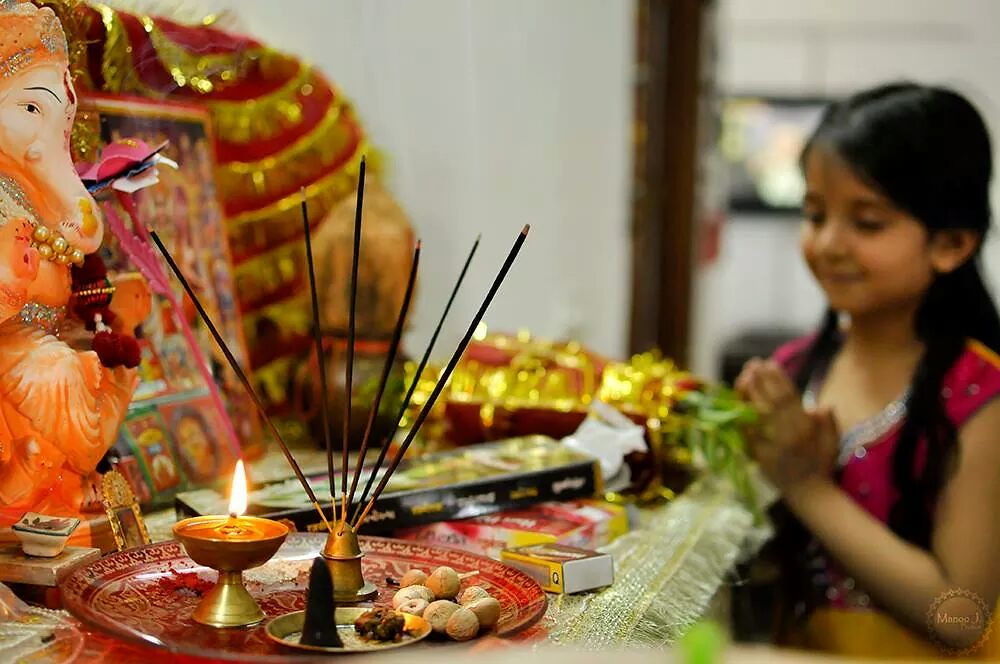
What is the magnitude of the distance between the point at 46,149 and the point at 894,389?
1059 millimetres

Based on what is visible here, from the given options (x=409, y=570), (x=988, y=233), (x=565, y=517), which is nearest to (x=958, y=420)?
(x=988, y=233)

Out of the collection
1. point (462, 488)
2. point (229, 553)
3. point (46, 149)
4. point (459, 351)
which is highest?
point (46, 149)

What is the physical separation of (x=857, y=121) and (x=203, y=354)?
0.86 m

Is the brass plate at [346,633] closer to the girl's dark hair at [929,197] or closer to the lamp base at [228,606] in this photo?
the lamp base at [228,606]

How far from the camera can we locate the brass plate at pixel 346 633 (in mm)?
635

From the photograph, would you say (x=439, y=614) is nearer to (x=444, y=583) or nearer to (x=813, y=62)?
(x=444, y=583)

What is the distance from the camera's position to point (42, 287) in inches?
31.2

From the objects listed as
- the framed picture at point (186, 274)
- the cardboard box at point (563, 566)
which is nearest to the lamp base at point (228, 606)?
the cardboard box at point (563, 566)

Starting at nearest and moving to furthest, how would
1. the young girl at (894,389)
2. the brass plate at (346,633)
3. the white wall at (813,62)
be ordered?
the brass plate at (346,633), the young girl at (894,389), the white wall at (813,62)

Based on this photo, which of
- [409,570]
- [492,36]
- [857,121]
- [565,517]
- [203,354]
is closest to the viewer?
[409,570]

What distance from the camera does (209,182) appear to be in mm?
1196

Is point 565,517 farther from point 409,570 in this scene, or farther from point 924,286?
point 924,286

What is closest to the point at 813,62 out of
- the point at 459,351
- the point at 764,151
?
the point at 764,151

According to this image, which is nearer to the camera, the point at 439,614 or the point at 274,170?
the point at 439,614
